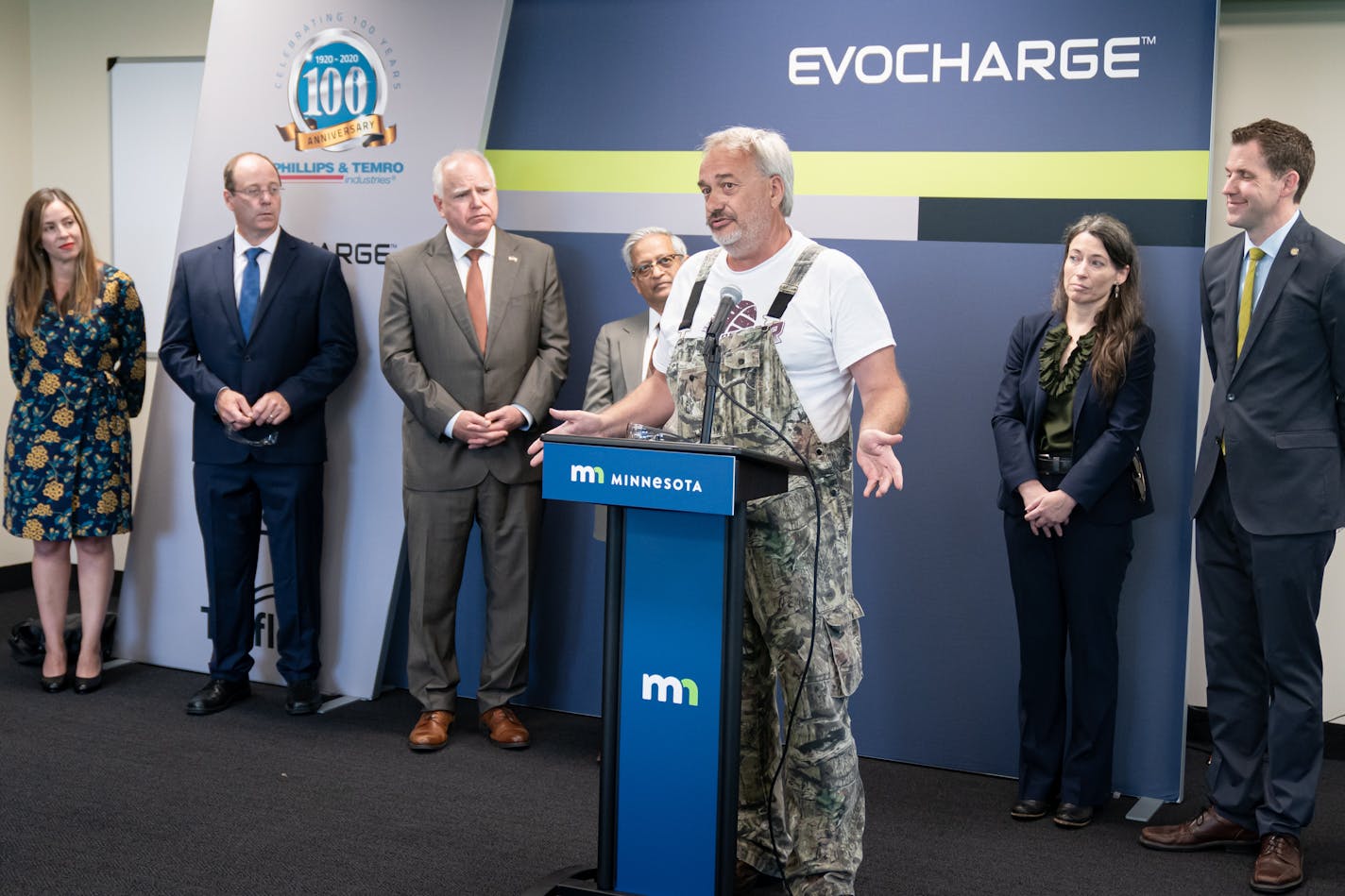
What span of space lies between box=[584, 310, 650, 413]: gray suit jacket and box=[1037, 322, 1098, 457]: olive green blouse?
126cm

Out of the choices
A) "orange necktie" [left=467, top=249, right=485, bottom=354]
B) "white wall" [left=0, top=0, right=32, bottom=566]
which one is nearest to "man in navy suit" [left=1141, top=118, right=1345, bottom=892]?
"orange necktie" [left=467, top=249, right=485, bottom=354]

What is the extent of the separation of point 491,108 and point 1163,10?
2.30 meters

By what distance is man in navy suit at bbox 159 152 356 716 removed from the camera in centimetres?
463

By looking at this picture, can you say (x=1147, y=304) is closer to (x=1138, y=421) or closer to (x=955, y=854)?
(x=1138, y=421)

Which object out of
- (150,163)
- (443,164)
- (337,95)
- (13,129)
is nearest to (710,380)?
(443,164)

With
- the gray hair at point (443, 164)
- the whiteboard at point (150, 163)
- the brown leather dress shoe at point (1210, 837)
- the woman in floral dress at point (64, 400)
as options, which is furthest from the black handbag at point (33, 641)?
the brown leather dress shoe at point (1210, 837)

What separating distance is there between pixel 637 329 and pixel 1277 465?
197 centimetres

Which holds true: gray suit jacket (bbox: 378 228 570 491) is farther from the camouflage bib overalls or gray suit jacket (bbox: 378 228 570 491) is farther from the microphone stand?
the microphone stand

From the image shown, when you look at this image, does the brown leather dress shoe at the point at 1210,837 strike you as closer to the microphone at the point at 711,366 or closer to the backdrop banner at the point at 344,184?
the microphone at the point at 711,366

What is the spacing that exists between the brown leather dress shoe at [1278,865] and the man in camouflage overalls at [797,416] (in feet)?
3.72

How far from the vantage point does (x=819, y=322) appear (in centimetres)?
285

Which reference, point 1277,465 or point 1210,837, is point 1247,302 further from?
point 1210,837

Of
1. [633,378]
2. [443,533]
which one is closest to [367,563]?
[443,533]

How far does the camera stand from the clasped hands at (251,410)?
4535 millimetres
